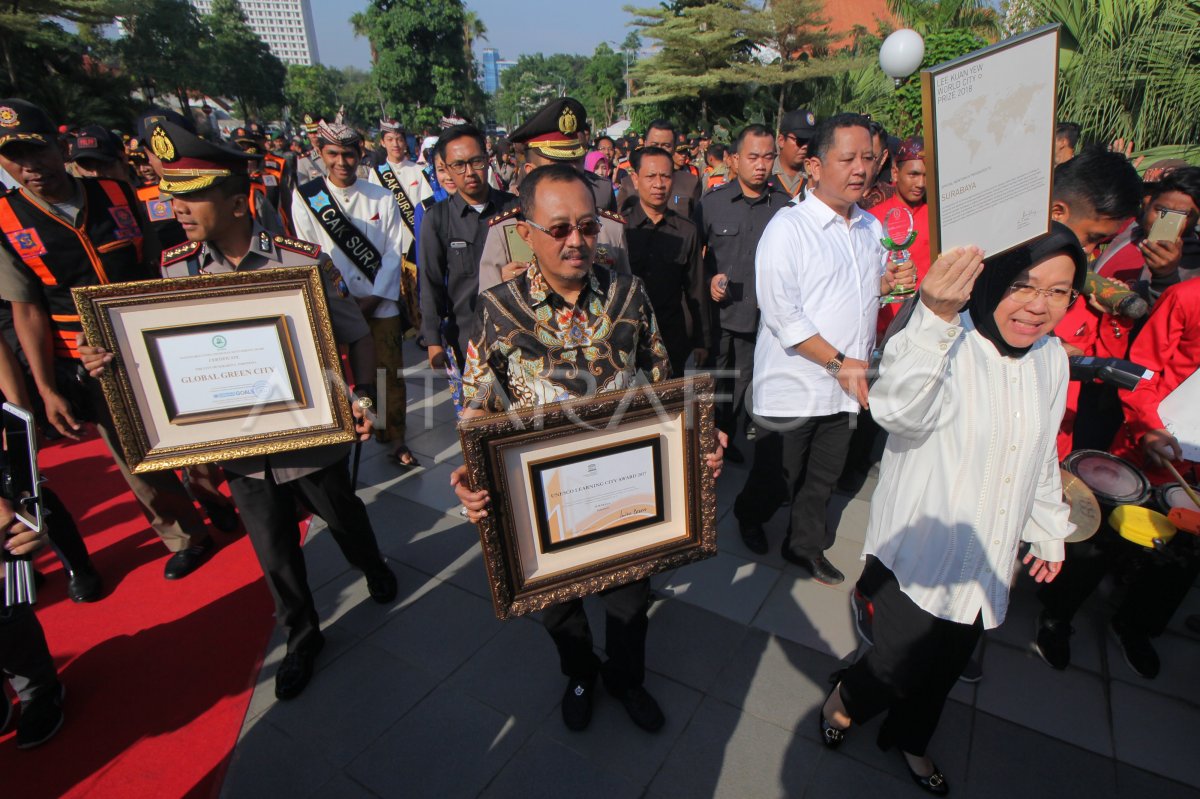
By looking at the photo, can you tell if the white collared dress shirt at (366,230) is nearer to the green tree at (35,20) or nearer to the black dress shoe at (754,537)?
the black dress shoe at (754,537)

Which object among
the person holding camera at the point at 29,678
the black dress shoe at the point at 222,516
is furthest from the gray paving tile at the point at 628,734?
the black dress shoe at the point at 222,516

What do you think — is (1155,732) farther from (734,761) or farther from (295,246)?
(295,246)

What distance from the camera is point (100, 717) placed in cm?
277

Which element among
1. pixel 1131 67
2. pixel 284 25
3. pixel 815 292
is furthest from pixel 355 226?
pixel 284 25

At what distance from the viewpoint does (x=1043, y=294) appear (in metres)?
1.58

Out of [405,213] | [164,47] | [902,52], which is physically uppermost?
[164,47]

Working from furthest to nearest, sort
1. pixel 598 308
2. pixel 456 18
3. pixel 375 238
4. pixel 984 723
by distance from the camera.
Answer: pixel 456 18 < pixel 375 238 < pixel 984 723 < pixel 598 308

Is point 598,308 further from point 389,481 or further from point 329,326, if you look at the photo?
point 389,481

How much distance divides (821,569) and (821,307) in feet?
Answer: 4.98

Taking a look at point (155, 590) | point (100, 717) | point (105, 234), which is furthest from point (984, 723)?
point (105, 234)

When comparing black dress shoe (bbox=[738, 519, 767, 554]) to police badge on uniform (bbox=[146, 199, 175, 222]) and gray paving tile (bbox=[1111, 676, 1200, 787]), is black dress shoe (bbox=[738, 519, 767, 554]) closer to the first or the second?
gray paving tile (bbox=[1111, 676, 1200, 787])

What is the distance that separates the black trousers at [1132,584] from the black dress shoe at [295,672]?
361cm

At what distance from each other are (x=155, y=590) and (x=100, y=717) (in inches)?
38.9

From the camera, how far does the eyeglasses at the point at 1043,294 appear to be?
1582mm
